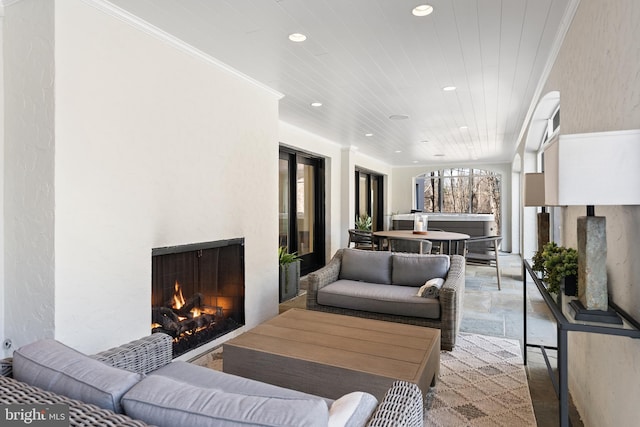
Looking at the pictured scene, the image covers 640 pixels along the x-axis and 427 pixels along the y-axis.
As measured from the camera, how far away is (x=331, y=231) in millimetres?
6934

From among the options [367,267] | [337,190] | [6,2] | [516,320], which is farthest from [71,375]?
[337,190]

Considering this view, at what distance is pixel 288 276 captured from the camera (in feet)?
16.0

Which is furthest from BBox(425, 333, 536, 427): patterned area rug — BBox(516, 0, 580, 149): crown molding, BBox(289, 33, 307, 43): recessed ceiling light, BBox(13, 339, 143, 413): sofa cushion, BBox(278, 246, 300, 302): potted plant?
BBox(289, 33, 307, 43): recessed ceiling light

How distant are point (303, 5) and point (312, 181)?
15.1ft

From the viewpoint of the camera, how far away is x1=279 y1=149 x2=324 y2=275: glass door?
590 centimetres

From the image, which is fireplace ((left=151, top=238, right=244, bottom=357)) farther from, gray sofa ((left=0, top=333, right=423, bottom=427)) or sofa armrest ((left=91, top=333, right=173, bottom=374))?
gray sofa ((left=0, top=333, right=423, bottom=427))

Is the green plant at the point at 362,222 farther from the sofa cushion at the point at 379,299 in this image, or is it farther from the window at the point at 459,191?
the sofa cushion at the point at 379,299

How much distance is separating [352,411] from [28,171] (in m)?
2.14

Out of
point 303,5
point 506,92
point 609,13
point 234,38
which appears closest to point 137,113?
point 234,38

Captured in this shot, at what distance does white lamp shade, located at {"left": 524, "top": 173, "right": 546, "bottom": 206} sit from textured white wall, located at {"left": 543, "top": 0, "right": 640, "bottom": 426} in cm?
36

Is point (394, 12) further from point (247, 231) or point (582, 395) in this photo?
point (582, 395)

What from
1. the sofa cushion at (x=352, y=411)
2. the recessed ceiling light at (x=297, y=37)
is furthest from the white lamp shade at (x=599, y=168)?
the recessed ceiling light at (x=297, y=37)

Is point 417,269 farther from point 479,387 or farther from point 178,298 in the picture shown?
point 178,298

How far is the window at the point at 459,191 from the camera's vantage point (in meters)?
10.9
